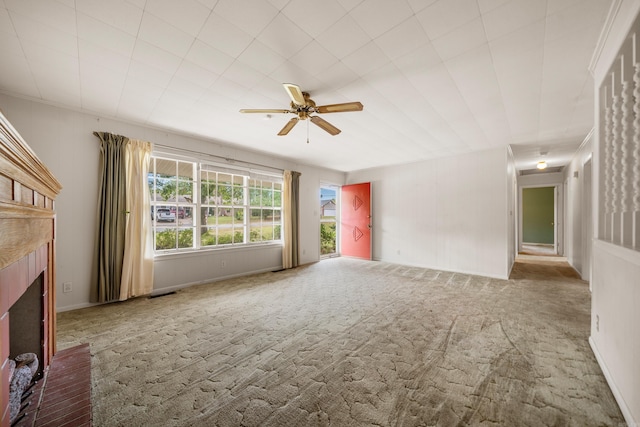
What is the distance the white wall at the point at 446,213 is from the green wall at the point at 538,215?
643cm

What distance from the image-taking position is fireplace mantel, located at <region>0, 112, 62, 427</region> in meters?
0.88

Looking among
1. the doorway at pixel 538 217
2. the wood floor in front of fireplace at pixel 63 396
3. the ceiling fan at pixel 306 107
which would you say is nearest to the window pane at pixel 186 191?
the ceiling fan at pixel 306 107

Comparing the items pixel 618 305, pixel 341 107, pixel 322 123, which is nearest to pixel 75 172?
pixel 322 123

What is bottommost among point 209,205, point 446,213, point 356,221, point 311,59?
point 356,221

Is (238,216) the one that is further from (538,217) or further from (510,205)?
(538,217)

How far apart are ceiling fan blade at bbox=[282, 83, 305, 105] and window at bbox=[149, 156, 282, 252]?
104 inches

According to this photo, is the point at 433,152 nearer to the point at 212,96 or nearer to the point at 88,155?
the point at 212,96

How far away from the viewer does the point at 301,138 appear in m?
4.02

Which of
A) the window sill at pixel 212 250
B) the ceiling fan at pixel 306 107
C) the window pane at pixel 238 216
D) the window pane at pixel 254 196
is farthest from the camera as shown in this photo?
the window pane at pixel 254 196

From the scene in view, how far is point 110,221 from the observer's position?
3.18 m

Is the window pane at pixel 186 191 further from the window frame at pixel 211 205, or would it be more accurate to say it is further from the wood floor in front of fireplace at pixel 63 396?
the wood floor in front of fireplace at pixel 63 396

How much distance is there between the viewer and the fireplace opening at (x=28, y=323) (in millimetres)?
1629

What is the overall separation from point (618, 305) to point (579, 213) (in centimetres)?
495

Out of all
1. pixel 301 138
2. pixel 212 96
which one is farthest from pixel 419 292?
pixel 212 96
